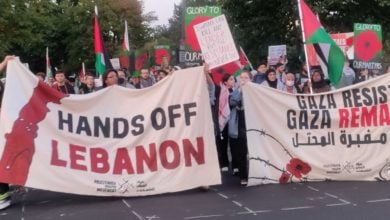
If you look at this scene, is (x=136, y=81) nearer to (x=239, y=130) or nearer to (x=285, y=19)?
(x=239, y=130)

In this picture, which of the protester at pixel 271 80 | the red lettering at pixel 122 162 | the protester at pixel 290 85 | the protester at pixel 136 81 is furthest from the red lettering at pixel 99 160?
the protester at pixel 136 81

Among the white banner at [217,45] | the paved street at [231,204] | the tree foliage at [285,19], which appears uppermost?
the tree foliage at [285,19]

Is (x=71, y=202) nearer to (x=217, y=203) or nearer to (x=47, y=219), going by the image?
(x=47, y=219)

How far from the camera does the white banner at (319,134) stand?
8.38 meters

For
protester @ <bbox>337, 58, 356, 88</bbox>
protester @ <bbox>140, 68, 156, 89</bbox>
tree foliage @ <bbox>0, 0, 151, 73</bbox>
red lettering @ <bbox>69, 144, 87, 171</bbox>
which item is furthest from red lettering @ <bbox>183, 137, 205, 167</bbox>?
tree foliage @ <bbox>0, 0, 151, 73</bbox>

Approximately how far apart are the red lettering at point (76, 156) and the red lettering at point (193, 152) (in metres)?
1.28

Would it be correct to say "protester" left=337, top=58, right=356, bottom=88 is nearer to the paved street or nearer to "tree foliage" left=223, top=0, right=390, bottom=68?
the paved street

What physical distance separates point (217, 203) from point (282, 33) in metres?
21.8

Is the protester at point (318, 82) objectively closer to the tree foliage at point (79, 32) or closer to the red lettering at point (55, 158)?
the red lettering at point (55, 158)

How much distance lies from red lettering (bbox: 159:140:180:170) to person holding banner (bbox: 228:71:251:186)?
1.04 metres

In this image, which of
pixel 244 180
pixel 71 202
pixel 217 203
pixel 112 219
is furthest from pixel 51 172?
pixel 244 180

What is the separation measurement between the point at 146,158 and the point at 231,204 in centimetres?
126

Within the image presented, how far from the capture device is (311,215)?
21.8 ft

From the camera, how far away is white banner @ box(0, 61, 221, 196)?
7320 millimetres
